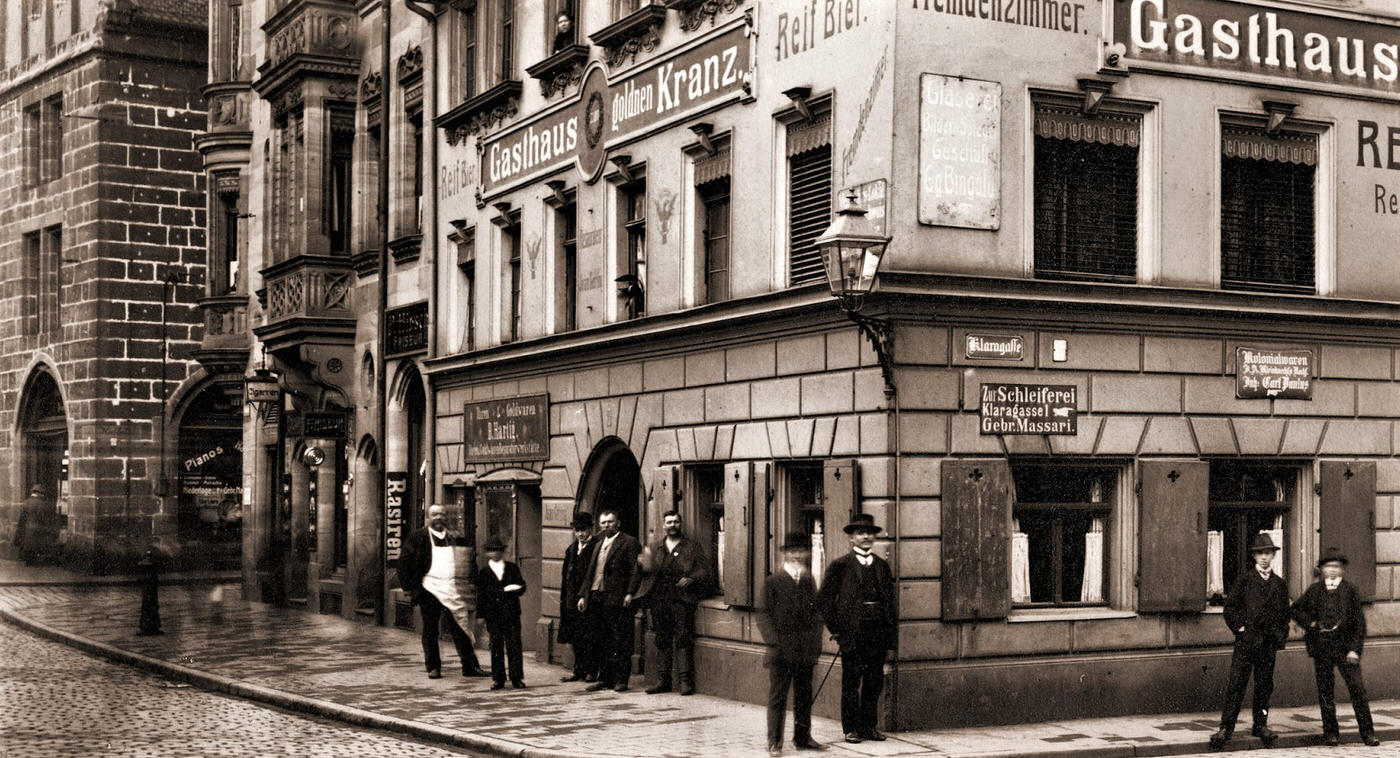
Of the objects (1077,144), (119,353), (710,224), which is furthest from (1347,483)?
(119,353)

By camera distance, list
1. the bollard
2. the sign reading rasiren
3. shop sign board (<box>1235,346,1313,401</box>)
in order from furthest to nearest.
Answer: the bollard < shop sign board (<box>1235,346,1313,401</box>) < the sign reading rasiren

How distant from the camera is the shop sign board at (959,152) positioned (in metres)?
16.4

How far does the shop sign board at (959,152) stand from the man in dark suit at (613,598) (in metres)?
5.56

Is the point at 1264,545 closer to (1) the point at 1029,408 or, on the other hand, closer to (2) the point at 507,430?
(1) the point at 1029,408

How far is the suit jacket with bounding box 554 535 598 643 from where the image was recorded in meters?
20.3

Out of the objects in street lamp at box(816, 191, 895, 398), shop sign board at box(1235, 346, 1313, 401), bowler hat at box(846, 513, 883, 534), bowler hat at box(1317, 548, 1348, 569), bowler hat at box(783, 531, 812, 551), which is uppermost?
street lamp at box(816, 191, 895, 398)

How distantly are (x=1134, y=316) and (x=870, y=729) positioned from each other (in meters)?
4.87

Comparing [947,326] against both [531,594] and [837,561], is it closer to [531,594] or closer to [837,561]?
[837,561]

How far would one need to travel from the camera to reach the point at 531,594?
2417 centimetres

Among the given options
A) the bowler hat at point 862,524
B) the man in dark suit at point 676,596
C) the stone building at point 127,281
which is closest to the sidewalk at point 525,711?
the man in dark suit at point 676,596

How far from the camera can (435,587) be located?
20875 millimetres

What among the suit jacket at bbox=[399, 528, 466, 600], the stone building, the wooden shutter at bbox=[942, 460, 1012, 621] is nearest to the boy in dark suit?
the suit jacket at bbox=[399, 528, 466, 600]

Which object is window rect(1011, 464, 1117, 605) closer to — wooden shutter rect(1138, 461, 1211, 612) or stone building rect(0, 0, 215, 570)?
wooden shutter rect(1138, 461, 1211, 612)

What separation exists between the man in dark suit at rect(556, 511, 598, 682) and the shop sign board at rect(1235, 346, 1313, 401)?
7.19 m
